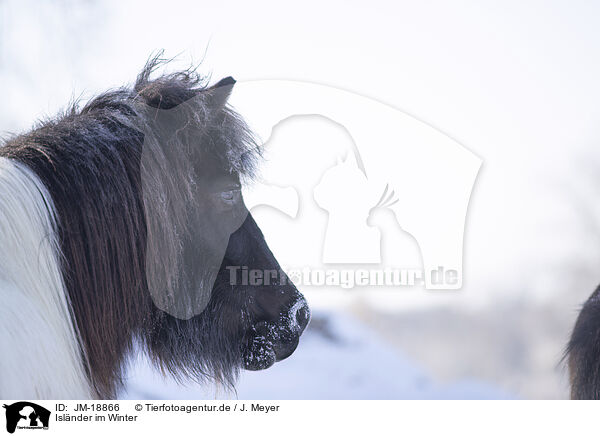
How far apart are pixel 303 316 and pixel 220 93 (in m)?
0.57

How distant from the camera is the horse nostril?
4.83ft

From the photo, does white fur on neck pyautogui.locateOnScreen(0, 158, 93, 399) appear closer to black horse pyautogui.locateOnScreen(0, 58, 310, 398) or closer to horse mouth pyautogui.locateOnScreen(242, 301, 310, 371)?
black horse pyautogui.locateOnScreen(0, 58, 310, 398)

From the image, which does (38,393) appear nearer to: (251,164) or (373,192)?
(251,164)

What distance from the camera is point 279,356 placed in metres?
1.50

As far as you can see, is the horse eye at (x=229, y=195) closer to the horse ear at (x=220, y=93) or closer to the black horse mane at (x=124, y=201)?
the black horse mane at (x=124, y=201)

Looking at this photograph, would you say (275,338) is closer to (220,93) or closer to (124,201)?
(124,201)

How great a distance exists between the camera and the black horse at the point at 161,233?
1285 millimetres

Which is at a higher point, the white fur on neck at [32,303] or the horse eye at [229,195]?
the horse eye at [229,195]

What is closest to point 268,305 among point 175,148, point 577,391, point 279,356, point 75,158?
point 279,356
